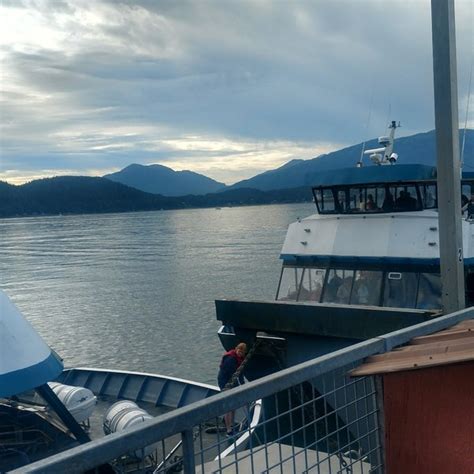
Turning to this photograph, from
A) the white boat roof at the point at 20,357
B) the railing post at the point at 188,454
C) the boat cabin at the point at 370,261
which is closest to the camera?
the railing post at the point at 188,454

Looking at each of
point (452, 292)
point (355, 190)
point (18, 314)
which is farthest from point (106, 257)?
point (452, 292)

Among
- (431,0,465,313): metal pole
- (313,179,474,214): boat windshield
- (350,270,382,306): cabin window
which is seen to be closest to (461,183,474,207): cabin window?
(313,179,474,214): boat windshield

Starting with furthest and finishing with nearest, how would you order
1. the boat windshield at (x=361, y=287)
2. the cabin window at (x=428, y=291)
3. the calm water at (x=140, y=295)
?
the calm water at (x=140, y=295) < the boat windshield at (x=361, y=287) < the cabin window at (x=428, y=291)

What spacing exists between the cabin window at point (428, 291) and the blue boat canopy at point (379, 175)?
8.13 feet

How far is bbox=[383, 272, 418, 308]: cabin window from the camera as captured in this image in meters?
12.3

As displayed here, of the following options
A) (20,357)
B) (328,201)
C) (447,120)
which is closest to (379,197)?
(328,201)

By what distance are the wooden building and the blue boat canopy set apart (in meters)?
10.5

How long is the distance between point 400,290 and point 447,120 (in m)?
7.97

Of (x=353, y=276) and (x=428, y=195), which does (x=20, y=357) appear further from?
(x=428, y=195)

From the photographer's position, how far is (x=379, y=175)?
1390cm

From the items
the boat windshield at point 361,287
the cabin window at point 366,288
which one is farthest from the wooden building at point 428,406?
the cabin window at point 366,288

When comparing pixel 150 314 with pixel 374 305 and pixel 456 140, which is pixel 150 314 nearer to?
pixel 374 305

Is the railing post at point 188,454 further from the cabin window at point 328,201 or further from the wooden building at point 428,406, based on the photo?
the cabin window at point 328,201

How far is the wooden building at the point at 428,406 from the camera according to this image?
A: 3197 millimetres
